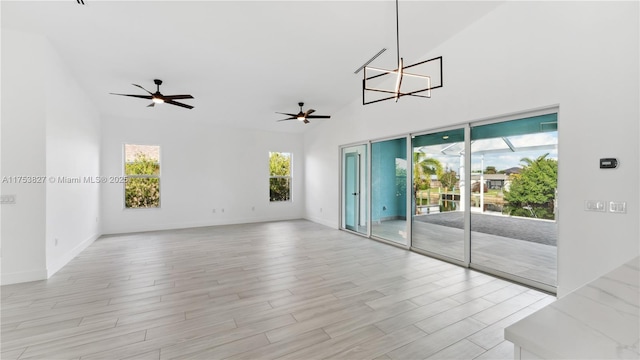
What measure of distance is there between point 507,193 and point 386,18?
304 centimetres

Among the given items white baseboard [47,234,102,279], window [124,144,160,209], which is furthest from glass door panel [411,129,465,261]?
window [124,144,160,209]

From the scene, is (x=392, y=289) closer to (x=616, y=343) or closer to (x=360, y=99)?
(x=616, y=343)

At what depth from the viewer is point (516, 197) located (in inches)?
150

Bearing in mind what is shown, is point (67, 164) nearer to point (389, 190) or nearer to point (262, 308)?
point (262, 308)

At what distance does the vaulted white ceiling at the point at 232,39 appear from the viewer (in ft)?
11.4

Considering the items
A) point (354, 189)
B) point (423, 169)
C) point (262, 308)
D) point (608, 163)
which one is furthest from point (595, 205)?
point (354, 189)

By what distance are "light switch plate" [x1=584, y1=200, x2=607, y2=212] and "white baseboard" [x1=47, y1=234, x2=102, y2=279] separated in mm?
6914

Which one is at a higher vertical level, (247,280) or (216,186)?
(216,186)

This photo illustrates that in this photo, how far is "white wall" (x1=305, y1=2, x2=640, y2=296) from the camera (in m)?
2.79

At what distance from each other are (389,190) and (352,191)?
125 centimetres

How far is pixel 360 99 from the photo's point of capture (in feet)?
21.0

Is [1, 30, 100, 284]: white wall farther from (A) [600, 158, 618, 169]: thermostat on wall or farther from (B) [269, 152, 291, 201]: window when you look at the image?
(A) [600, 158, 618, 169]: thermostat on wall

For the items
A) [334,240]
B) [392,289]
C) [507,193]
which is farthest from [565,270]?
[334,240]

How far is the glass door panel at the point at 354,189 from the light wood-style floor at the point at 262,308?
182 centimetres
